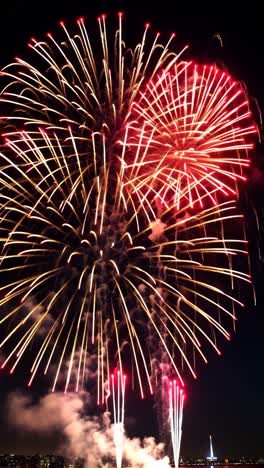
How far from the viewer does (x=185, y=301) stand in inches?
854

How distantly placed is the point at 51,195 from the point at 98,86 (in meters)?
3.88

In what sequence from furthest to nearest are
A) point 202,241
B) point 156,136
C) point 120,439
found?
1. point 120,439
2. point 202,241
3. point 156,136

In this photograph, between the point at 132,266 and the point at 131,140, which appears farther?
the point at 132,266

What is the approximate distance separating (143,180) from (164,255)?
9.63 ft

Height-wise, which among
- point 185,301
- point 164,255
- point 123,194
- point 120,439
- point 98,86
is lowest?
point 120,439

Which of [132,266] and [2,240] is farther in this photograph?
[132,266]

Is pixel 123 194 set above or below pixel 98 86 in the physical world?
below

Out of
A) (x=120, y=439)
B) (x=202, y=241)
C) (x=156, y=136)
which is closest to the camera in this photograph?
(x=156, y=136)

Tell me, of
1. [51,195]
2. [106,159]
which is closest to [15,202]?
[51,195]

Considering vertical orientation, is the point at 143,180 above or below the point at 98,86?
below

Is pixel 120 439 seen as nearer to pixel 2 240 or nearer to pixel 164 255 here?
pixel 164 255

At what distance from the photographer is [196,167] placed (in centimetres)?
2039

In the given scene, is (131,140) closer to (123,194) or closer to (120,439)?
(123,194)

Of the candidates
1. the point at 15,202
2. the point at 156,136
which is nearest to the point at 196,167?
the point at 156,136
